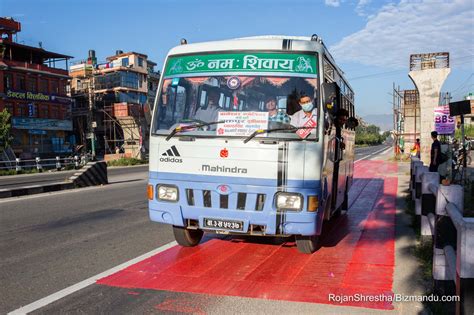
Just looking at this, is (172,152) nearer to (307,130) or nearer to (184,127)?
(184,127)

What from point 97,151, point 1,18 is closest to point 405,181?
point 1,18

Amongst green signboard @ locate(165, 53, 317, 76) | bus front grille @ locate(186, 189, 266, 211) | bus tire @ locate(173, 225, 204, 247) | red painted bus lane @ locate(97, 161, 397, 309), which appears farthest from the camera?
bus tire @ locate(173, 225, 204, 247)

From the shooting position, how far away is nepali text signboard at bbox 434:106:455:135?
17188mm

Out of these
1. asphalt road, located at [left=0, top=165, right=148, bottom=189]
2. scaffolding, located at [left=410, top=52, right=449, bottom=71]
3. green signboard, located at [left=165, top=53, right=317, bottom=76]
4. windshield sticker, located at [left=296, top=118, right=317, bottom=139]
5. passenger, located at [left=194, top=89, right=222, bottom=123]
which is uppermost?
scaffolding, located at [left=410, top=52, right=449, bottom=71]

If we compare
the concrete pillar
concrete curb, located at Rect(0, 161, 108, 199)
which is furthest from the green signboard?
the concrete pillar

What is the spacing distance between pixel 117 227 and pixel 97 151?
56.1 m

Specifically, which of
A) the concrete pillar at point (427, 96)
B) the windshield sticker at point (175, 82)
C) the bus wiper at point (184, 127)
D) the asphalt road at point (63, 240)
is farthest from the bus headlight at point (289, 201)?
the concrete pillar at point (427, 96)

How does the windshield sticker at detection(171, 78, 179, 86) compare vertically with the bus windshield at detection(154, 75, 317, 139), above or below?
above

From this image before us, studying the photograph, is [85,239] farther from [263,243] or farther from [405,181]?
[405,181]

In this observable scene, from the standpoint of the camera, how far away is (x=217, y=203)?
5.48m

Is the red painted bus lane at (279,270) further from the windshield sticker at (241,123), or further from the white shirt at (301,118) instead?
the white shirt at (301,118)

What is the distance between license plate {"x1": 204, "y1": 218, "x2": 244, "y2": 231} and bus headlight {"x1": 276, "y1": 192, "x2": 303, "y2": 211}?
54cm

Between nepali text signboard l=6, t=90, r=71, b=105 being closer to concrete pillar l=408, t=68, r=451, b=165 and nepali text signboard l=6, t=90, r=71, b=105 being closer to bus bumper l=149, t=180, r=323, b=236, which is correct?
concrete pillar l=408, t=68, r=451, b=165

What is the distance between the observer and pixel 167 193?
5754 mm
